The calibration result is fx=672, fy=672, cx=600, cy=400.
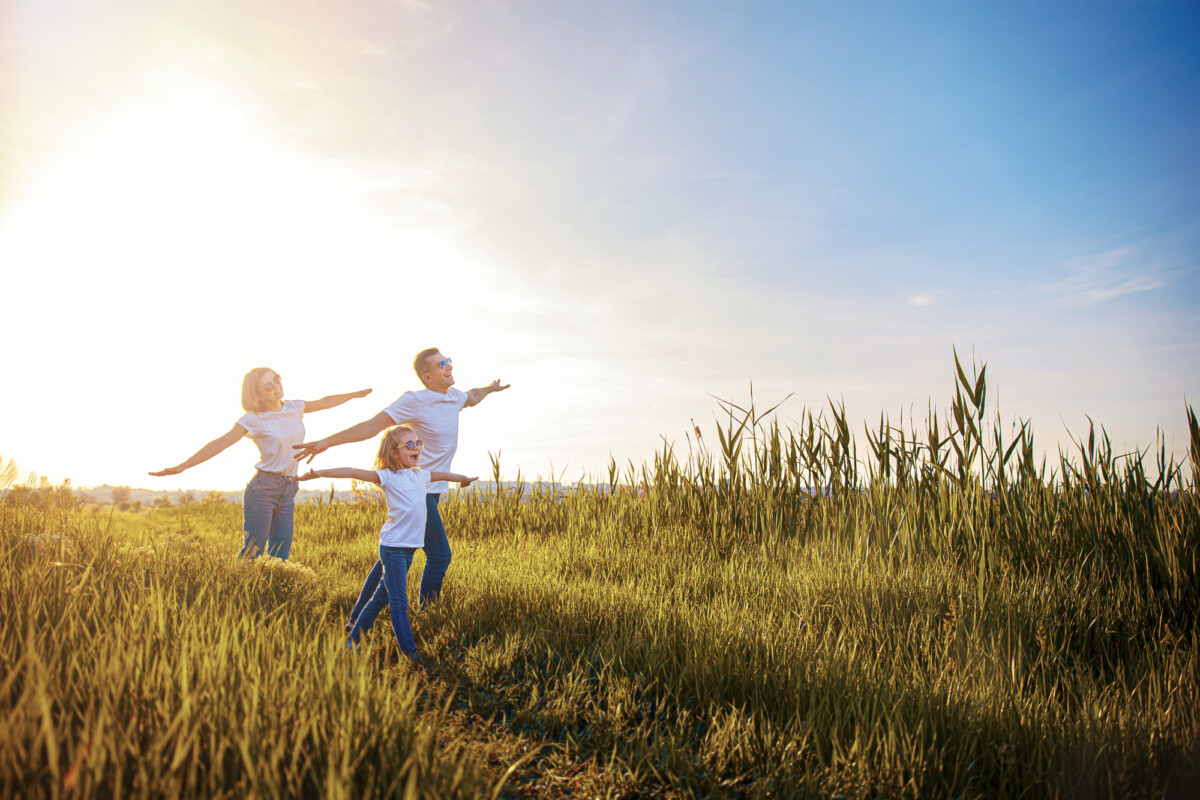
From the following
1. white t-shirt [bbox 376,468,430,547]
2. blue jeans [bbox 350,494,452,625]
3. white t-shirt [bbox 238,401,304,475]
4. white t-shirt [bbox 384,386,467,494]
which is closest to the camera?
white t-shirt [bbox 376,468,430,547]

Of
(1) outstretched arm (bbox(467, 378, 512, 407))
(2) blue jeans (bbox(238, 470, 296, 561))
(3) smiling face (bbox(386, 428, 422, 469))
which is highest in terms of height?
(1) outstretched arm (bbox(467, 378, 512, 407))

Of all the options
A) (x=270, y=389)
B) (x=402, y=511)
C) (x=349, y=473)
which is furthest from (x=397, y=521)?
(x=270, y=389)

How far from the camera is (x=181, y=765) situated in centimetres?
192

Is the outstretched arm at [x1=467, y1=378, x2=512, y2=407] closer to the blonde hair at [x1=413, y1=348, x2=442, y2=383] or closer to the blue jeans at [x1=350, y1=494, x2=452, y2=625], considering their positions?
the blonde hair at [x1=413, y1=348, x2=442, y2=383]

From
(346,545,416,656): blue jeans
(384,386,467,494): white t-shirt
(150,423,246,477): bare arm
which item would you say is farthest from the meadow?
(384,386,467,494): white t-shirt

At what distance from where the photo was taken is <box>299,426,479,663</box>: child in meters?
4.11

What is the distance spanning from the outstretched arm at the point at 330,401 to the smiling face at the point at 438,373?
1.84 m

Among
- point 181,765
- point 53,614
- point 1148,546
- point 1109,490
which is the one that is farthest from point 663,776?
point 1109,490

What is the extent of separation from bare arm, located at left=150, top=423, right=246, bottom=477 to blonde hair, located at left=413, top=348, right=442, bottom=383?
6.25 feet

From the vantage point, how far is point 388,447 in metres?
4.33

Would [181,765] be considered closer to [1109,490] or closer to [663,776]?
[663,776]

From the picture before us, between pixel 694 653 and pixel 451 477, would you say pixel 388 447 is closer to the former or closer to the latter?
pixel 451 477

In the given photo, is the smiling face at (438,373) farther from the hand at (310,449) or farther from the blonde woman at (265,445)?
the blonde woman at (265,445)

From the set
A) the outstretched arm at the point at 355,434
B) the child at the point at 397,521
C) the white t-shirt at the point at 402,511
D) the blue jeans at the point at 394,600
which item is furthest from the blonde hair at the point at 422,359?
the blue jeans at the point at 394,600
